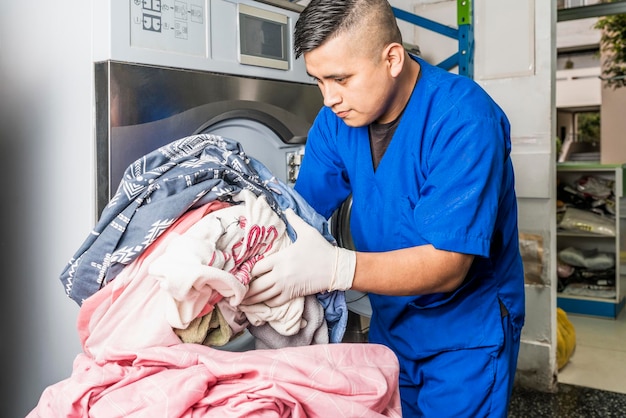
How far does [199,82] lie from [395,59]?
47cm

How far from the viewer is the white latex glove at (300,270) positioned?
3.19ft

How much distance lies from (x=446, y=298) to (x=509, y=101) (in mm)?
1652

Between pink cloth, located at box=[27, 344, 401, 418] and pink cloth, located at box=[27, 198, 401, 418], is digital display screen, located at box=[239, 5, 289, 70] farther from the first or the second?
pink cloth, located at box=[27, 344, 401, 418]

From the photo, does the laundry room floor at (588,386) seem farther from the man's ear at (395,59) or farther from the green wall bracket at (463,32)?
the man's ear at (395,59)

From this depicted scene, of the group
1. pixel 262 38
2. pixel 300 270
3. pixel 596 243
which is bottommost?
pixel 596 243

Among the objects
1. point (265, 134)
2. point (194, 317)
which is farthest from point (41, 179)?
point (194, 317)

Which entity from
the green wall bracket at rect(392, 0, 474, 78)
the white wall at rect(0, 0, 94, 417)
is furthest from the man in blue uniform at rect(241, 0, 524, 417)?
the green wall bracket at rect(392, 0, 474, 78)

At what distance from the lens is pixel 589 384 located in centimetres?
279

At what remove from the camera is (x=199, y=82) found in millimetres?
1368

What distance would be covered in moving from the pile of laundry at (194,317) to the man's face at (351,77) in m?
0.25

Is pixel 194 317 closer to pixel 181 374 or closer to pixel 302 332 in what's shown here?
pixel 181 374

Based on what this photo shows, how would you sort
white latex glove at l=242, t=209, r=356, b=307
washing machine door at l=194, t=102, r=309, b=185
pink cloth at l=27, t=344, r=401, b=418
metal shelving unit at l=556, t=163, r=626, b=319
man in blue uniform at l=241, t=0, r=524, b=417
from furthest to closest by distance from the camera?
metal shelving unit at l=556, t=163, r=626, b=319 < washing machine door at l=194, t=102, r=309, b=185 < man in blue uniform at l=241, t=0, r=524, b=417 < white latex glove at l=242, t=209, r=356, b=307 < pink cloth at l=27, t=344, r=401, b=418

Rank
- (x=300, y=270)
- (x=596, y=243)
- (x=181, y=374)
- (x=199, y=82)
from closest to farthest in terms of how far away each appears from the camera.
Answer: (x=181, y=374), (x=300, y=270), (x=199, y=82), (x=596, y=243)

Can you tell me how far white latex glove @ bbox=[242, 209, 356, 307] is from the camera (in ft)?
3.19
